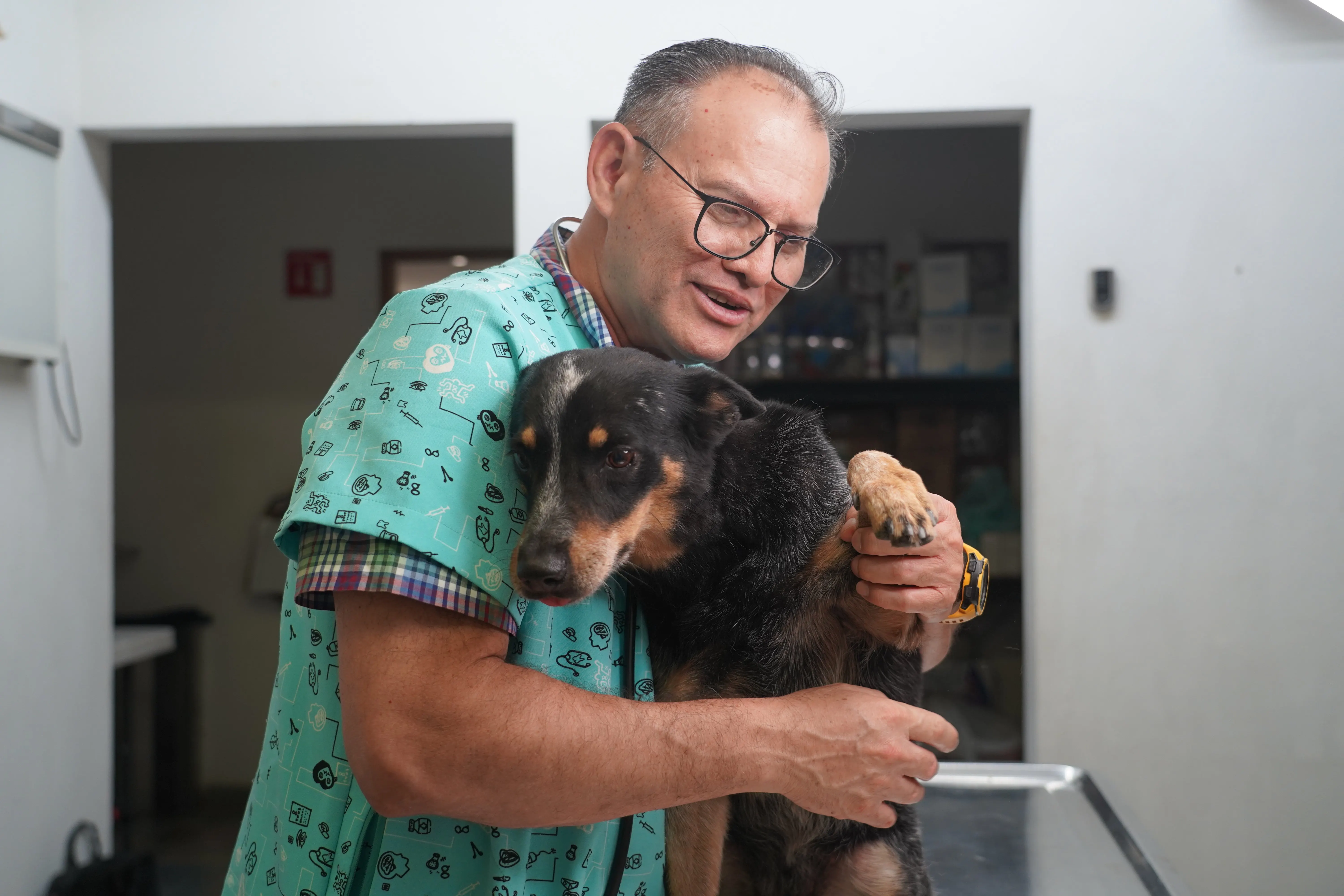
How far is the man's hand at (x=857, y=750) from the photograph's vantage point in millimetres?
909

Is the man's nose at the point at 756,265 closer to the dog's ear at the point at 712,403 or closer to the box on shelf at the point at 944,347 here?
the dog's ear at the point at 712,403

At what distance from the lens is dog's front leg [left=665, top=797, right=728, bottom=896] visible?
1.17 metres

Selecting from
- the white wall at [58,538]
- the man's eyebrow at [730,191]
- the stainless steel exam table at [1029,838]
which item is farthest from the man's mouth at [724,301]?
the white wall at [58,538]

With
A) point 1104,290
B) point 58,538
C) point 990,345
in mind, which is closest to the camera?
point 1104,290

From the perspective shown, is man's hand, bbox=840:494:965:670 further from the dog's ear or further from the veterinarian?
the dog's ear

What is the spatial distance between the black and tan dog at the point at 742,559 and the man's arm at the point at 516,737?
0.20 metres

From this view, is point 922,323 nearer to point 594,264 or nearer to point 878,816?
point 594,264

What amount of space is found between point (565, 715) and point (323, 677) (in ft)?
0.90

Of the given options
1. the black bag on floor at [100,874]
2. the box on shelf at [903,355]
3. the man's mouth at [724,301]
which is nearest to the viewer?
the man's mouth at [724,301]

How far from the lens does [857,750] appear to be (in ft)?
3.05

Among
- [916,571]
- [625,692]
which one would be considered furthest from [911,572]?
[625,692]

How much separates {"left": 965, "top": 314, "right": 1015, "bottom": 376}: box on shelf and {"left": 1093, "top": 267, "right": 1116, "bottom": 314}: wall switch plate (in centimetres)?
164

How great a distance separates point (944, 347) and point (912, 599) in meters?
3.71

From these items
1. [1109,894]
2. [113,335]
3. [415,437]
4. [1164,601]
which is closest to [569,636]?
[415,437]
